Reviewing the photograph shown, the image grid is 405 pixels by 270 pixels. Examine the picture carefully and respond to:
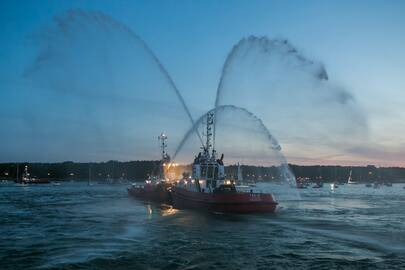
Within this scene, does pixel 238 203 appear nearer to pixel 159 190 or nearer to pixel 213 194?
pixel 213 194

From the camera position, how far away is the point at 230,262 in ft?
85.0

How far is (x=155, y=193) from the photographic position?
86188 mm

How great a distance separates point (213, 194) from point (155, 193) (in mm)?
35252

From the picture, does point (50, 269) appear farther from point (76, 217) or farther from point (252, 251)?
point (76, 217)

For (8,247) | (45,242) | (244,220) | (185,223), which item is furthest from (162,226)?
(8,247)

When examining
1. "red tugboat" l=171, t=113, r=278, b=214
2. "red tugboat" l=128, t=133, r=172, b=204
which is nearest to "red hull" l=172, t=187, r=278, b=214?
"red tugboat" l=171, t=113, r=278, b=214

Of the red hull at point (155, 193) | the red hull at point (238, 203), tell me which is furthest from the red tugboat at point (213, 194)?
the red hull at point (155, 193)

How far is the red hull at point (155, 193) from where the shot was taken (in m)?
80.0

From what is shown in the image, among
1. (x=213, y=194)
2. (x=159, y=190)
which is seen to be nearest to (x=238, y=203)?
(x=213, y=194)

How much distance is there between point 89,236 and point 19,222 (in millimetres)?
14483

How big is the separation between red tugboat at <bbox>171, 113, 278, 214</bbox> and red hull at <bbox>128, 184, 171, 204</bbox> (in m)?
12.1

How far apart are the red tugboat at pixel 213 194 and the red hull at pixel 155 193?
12138 mm

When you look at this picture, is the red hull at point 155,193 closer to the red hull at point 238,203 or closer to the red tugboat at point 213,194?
the red tugboat at point 213,194

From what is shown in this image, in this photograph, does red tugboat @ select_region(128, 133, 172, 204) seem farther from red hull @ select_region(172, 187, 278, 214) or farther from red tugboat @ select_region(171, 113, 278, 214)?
red hull @ select_region(172, 187, 278, 214)
